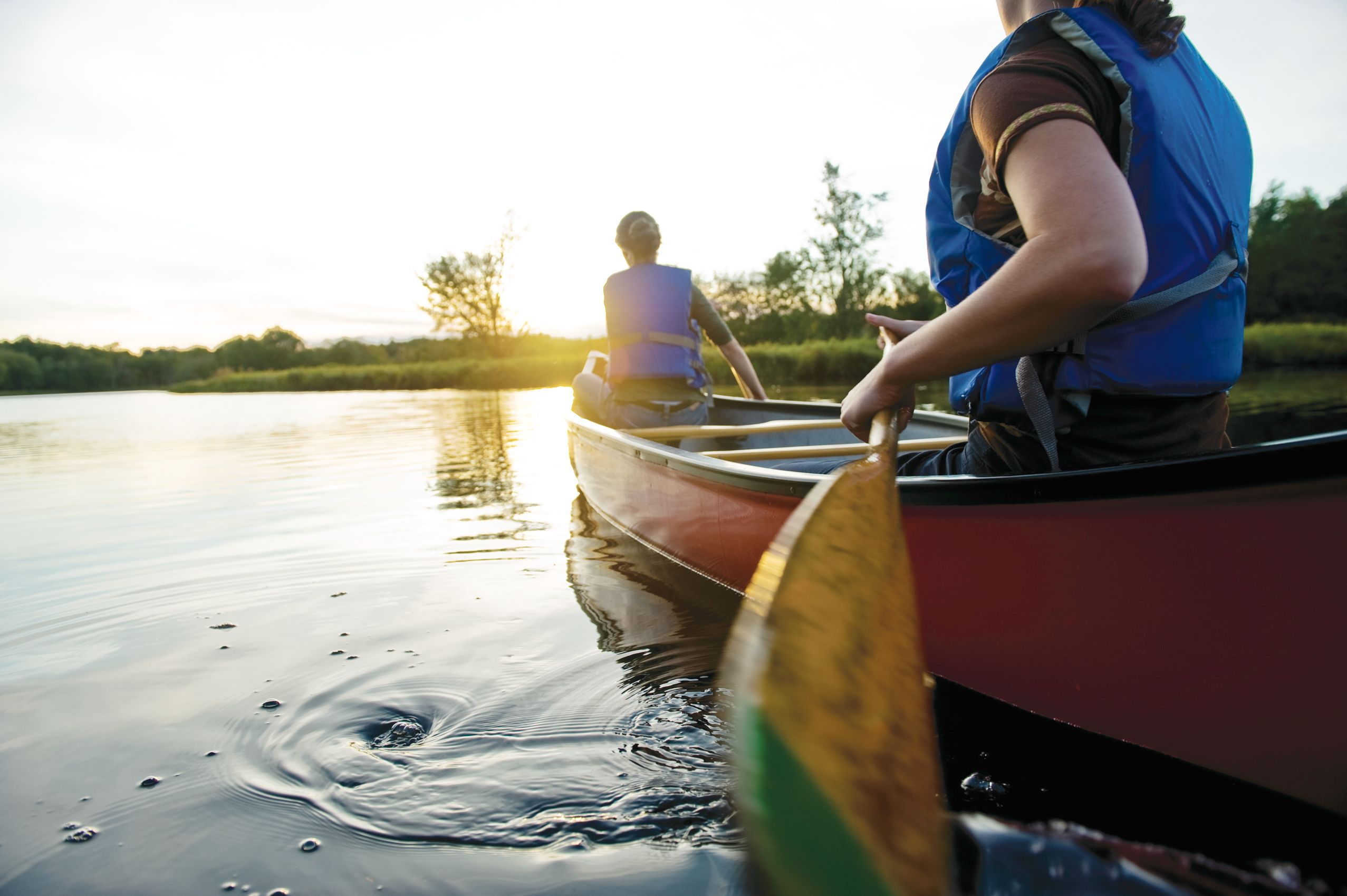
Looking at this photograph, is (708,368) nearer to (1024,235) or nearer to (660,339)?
(660,339)

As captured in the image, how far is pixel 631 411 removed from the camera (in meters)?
4.69

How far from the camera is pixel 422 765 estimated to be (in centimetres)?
178

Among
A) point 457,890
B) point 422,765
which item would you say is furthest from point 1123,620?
point 422,765

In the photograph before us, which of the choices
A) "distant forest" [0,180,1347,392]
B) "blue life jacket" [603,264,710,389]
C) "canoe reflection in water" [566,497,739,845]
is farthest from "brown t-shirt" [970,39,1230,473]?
"distant forest" [0,180,1347,392]

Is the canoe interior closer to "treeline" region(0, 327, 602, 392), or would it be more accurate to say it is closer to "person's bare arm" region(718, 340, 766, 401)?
"person's bare arm" region(718, 340, 766, 401)

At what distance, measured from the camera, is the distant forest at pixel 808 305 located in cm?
3381

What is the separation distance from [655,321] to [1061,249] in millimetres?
3606

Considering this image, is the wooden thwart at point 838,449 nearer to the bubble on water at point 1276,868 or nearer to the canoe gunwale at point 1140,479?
the canoe gunwale at point 1140,479

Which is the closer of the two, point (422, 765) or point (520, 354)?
point (422, 765)

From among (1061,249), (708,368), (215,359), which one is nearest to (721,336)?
(1061,249)

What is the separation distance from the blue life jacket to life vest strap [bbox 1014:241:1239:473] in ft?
10.7

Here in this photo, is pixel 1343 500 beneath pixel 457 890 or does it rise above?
above

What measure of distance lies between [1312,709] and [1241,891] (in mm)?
621

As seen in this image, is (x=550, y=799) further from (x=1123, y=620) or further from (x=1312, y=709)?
(x=1312, y=709)
